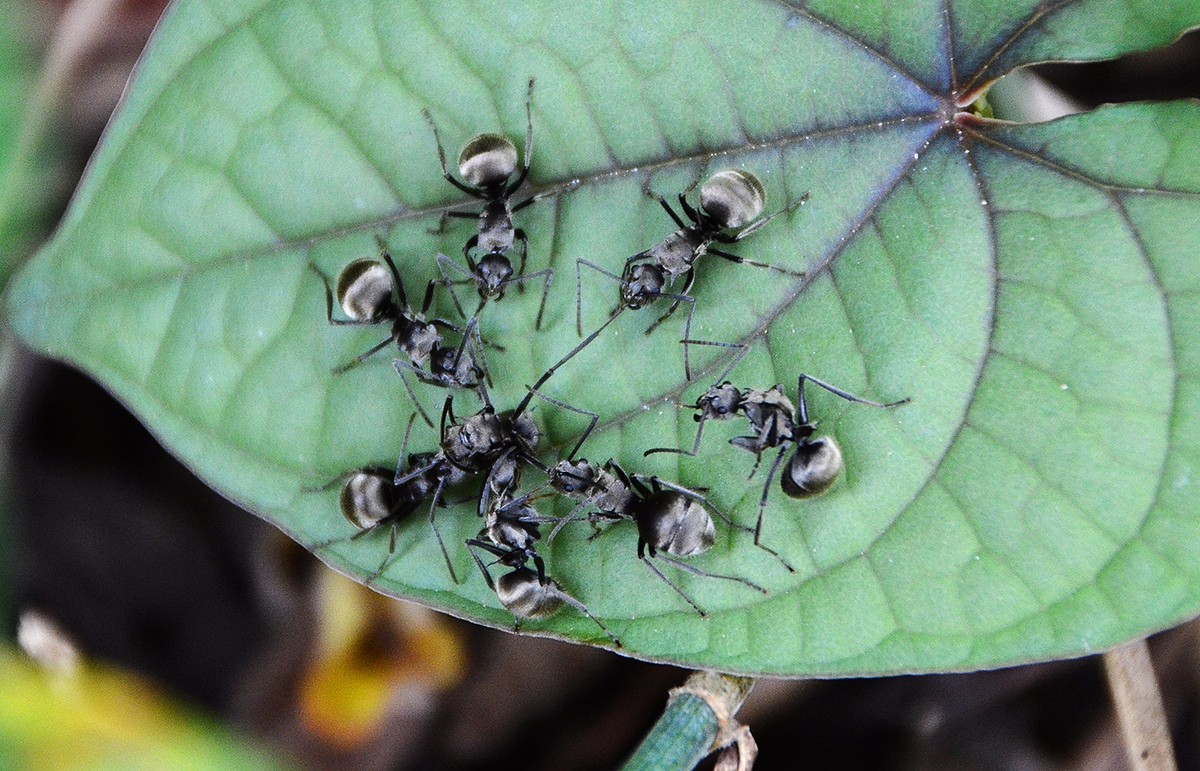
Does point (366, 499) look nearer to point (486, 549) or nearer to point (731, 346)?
point (486, 549)

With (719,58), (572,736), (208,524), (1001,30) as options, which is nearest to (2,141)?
(208,524)

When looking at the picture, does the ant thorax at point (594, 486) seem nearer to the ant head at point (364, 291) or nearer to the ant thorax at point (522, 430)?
the ant thorax at point (522, 430)

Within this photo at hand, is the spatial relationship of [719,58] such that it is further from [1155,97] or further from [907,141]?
[1155,97]

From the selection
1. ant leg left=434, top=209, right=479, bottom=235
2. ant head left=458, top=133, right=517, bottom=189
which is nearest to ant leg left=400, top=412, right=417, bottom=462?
ant leg left=434, top=209, right=479, bottom=235

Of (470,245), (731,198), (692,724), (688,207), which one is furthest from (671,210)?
(692,724)

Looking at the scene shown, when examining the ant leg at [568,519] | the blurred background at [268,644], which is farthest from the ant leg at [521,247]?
the blurred background at [268,644]
